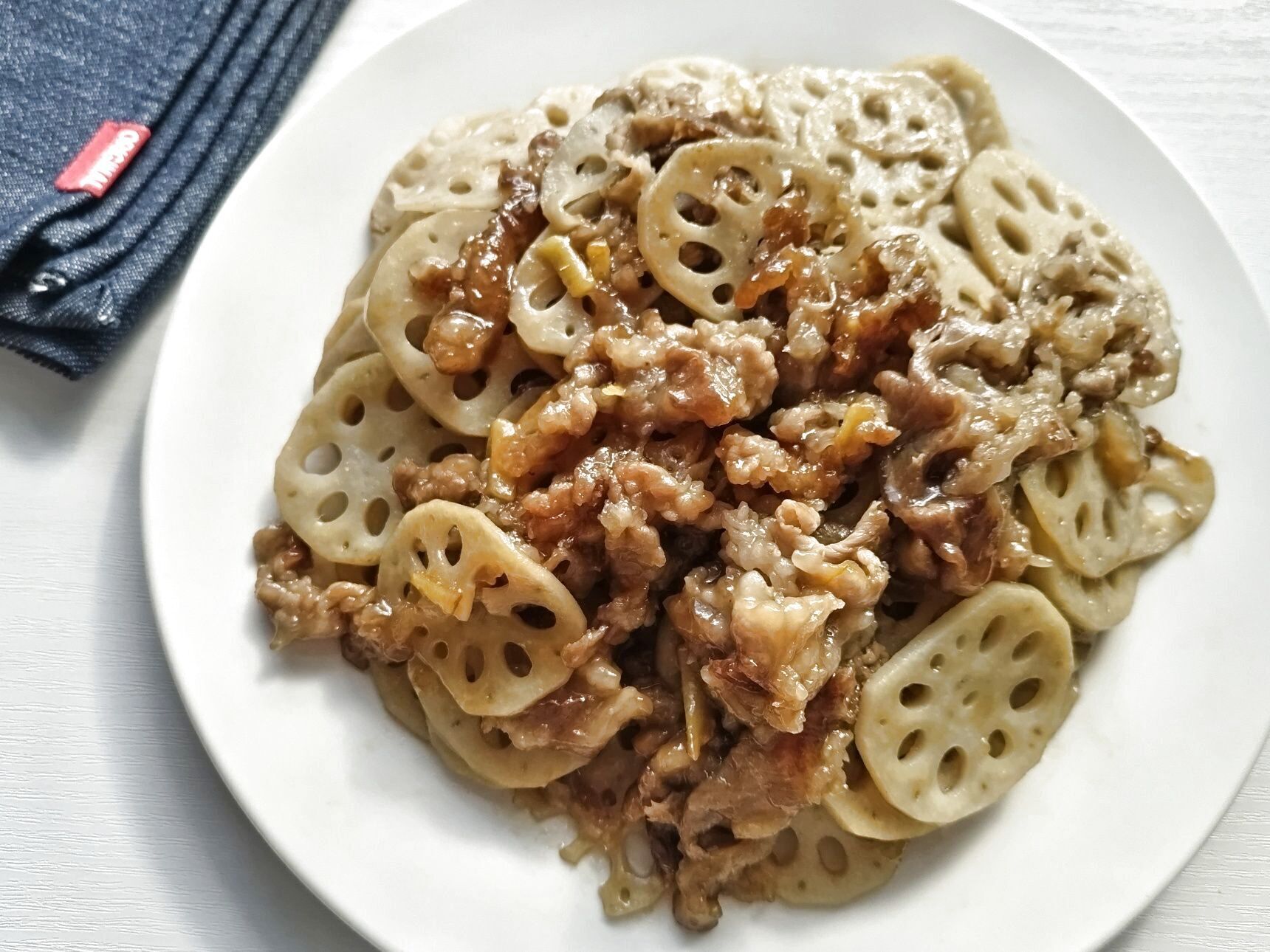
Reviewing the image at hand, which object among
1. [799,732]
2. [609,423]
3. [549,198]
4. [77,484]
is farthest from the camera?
[77,484]

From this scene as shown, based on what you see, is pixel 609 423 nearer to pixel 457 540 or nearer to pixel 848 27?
pixel 457 540

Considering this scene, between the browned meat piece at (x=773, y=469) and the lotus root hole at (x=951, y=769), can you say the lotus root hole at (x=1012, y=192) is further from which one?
the lotus root hole at (x=951, y=769)

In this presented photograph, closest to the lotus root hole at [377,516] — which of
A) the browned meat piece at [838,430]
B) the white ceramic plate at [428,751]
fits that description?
the white ceramic plate at [428,751]

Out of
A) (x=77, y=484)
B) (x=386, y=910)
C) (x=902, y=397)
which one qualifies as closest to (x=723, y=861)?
(x=386, y=910)

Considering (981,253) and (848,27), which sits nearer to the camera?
(981,253)

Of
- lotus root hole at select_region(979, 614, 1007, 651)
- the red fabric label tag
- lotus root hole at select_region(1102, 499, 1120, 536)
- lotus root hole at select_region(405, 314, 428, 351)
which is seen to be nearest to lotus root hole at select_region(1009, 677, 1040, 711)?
lotus root hole at select_region(979, 614, 1007, 651)

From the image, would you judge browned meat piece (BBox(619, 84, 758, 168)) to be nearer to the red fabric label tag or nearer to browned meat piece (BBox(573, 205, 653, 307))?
browned meat piece (BBox(573, 205, 653, 307))

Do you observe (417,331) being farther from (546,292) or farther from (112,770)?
(112,770)

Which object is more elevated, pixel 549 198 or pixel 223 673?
pixel 549 198
